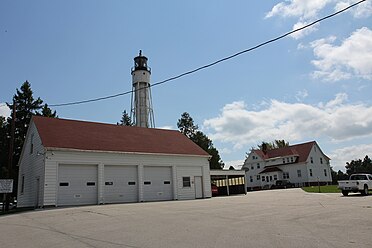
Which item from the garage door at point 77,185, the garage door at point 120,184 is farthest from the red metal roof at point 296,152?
the garage door at point 77,185

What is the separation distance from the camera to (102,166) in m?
28.3

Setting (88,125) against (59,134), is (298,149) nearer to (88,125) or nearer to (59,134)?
(88,125)

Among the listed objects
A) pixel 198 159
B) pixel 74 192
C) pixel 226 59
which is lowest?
pixel 74 192

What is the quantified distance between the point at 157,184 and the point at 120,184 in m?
3.78

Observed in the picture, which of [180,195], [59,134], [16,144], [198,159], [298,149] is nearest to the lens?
[59,134]

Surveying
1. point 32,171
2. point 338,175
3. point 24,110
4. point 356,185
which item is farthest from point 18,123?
point 338,175

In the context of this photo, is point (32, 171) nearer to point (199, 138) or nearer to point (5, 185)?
point (5, 185)

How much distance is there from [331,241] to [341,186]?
72.5 feet

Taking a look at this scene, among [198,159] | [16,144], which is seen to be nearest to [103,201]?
[198,159]

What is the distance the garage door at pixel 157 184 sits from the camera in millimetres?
30953

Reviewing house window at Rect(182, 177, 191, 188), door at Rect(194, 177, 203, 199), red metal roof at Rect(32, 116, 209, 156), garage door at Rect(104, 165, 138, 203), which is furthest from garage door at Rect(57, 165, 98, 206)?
door at Rect(194, 177, 203, 199)

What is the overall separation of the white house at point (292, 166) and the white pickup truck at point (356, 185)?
33.8m

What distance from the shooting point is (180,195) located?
3306 cm

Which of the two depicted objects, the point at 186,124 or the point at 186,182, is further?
the point at 186,124
